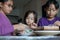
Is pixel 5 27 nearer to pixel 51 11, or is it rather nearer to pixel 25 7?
pixel 51 11

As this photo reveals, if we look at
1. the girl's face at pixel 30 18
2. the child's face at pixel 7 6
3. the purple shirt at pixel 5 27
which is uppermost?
the child's face at pixel 7 6

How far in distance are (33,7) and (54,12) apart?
5.69 feet

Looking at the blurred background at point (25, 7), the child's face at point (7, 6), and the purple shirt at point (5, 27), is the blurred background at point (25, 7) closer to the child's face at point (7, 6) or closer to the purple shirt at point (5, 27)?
the child's face at point (7, 6)

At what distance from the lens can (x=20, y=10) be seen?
13.6 ft

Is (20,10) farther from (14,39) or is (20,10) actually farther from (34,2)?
(14,39)

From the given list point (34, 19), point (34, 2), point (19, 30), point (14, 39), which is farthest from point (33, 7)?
point (14, 39)

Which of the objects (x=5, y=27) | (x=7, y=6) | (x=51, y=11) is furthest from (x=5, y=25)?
(x=51, y=11)

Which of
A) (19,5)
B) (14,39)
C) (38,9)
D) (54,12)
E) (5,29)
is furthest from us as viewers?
(19,5)

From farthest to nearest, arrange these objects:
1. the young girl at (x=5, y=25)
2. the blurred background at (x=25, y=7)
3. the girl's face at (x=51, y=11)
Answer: the blurred background at (x=25, y=7) → the girl's face at (x=51, y=11) → the young girl at (x=5, y=25)

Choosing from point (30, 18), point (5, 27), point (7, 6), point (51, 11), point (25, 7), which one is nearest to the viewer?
point (5, 27)

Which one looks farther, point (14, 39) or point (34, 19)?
point (34, 19)

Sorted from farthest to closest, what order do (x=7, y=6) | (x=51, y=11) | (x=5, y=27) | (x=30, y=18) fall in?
(x=30, y=18)
(x=51, y=11)
(x=7, y=6)
(x=5, y=27)

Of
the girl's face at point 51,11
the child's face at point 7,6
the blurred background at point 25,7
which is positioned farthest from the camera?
the blurred background at point 25,7

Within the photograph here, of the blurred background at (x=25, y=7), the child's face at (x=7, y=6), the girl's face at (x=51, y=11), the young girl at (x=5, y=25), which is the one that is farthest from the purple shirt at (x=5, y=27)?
the blurred background at (x=25, y=7)
